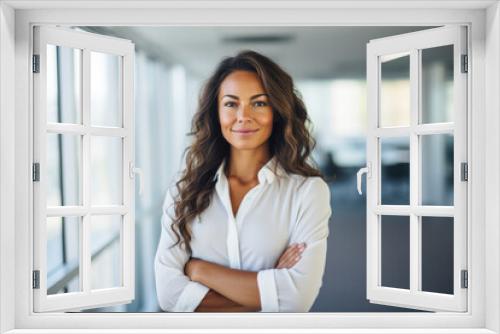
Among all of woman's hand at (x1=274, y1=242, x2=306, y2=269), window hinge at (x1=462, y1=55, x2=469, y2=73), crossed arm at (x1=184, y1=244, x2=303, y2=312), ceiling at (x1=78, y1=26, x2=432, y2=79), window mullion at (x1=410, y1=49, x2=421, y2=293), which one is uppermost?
ceiling at (x1=78, y1=26, x2=432, y2=79)

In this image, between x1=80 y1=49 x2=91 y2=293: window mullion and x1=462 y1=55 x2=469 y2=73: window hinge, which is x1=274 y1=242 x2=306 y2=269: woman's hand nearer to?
x1=80 y1=49 x2=91 y2=293: window mullion

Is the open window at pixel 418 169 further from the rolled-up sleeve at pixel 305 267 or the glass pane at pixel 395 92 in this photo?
the rolled-up sleeve at pixel 305 267

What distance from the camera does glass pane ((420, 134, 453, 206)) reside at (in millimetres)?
2949

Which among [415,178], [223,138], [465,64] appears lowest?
[415,178]

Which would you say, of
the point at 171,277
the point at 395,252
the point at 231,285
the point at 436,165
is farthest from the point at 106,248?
the point at 436,165

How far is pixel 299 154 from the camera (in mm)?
3008

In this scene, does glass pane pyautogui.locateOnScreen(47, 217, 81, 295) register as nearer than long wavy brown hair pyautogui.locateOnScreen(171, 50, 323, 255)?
No

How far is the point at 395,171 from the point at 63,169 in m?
1.89

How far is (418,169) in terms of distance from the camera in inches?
113

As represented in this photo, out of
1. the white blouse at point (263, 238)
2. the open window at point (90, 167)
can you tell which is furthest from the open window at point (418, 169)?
the open window at point (90, 167)

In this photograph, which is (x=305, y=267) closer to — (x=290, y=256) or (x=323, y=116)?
(x=290, y=256)

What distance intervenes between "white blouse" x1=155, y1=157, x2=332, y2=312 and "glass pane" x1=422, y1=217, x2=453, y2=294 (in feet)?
1.60

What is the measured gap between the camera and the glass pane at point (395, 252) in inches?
117

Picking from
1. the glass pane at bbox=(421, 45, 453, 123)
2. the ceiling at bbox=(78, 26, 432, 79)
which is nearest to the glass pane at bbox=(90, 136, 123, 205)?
the ceiling at bbox=(78, 26, 432, 79)
